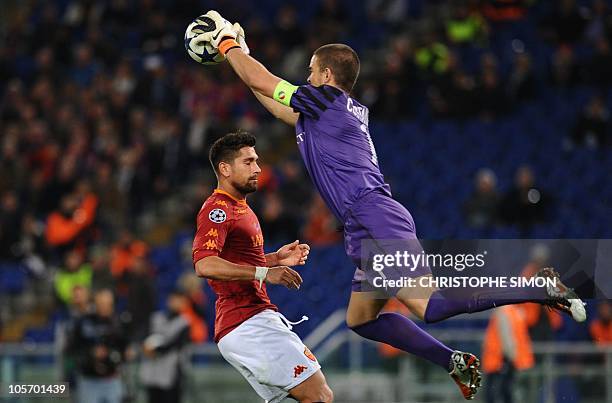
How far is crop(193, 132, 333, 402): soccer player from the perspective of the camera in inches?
307

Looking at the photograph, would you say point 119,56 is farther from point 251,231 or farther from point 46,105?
point 251,231

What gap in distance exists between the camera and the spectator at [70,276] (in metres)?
16.9

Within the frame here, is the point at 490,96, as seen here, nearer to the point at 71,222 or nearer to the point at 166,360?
the point at 71,222

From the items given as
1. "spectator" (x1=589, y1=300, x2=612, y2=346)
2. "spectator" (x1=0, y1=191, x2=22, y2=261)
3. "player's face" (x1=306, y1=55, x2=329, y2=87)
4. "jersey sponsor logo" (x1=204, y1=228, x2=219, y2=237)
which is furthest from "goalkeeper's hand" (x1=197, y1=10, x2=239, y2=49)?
"spectator" (x1=0, y1=191, x2=22, y2=261)

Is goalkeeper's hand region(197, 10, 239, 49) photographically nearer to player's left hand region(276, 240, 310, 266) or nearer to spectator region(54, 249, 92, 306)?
player's left hand region(276, 240, 310, 266)

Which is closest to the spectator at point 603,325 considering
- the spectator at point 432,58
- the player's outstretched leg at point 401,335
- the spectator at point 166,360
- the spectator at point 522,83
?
the spectator at point 166,360

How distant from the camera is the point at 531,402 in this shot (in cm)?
1286

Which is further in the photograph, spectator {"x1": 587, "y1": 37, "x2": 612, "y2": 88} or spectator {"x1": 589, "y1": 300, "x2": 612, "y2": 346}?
spectator {"x1": 587, "y1": 37, "x2": 612, "y2": 88}

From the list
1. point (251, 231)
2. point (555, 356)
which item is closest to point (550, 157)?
point (555, 356)

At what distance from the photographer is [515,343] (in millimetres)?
12898

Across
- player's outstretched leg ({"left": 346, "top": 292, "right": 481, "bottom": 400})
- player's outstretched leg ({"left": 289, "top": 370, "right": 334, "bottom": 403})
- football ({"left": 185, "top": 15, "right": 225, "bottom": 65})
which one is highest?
football ({"left": 185, "top": 15, "right": 225, "bottom": 65})

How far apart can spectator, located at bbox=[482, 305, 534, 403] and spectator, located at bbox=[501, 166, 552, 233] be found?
296cm

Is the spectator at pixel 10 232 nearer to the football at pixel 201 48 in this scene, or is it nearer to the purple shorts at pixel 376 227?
the football at pixel 201 48

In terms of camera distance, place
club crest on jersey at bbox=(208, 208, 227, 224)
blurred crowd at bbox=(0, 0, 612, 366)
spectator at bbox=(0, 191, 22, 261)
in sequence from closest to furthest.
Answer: club crest on jersey at bbox=(208, 208, 227, 224), blurred crowd at bbox=(0, 0, 612, 366), spectator at bbox=(0, 191, 22, 261)
